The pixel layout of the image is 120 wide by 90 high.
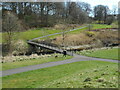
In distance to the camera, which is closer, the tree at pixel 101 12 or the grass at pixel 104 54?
the grass at pixel 104 54

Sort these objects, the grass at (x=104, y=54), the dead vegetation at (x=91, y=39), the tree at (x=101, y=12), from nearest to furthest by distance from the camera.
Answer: the grass at (x=104, y=54)
the dead vegetation at (x=91, y=39)
the tree at (x=101, y=12)

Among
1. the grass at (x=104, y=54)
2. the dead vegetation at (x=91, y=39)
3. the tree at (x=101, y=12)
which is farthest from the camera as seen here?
the tree at (x=101, y=12)

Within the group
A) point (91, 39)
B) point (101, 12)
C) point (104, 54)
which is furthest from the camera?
point (101, 12)

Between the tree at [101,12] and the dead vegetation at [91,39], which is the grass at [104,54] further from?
the tree at [101,12]

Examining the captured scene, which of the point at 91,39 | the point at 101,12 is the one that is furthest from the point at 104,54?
the point at 101,12

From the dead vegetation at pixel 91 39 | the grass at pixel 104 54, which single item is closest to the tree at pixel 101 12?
the dead vegetation at pixel 91 39

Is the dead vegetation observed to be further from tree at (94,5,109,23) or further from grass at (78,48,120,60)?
tree at (94,5,109,23)

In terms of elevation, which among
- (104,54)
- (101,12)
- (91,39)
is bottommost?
(104,54)

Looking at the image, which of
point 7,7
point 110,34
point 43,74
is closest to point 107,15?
point 110,34

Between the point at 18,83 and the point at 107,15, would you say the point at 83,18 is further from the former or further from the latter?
the point at 18,83

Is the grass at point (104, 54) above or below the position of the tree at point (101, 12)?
below

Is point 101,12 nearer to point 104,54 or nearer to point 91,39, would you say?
point 91,39

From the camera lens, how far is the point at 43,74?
10305 mm

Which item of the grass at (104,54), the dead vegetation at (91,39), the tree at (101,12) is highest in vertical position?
the tree at (101,12)
